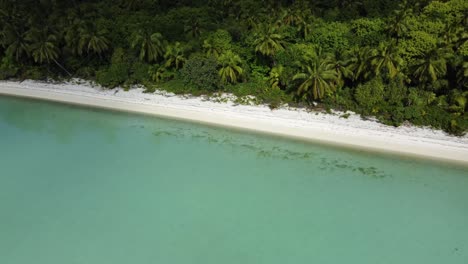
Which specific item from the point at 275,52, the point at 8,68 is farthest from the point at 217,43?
the point at 8,68

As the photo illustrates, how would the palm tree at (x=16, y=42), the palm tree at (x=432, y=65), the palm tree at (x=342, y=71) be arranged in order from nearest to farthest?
the palm tree at (x=432, y=65)
the palm tree at (x=342, y=71)
the palm tree at (x=16, y=42)

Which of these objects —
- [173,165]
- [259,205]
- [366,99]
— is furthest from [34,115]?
[366,99]

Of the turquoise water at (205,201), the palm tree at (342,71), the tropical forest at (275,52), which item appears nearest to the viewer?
the turquoise water at (205,201)

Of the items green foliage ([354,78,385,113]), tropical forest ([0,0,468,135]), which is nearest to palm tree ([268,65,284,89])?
tropical forest ([0,0,468,135])

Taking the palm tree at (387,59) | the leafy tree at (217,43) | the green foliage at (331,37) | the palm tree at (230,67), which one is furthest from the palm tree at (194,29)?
the palm tree at (387,59)

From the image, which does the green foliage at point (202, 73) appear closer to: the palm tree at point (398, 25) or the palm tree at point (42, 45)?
the palm tree at point (42, 45)

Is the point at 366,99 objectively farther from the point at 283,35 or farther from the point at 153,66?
the point at 153,66
